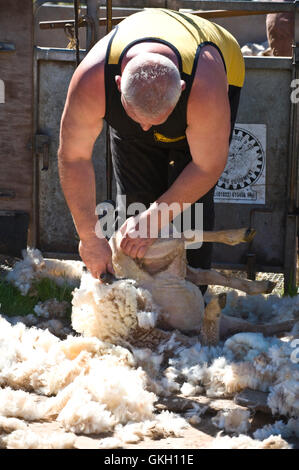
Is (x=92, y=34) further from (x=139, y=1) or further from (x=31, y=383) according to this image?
(x=31, y=383)

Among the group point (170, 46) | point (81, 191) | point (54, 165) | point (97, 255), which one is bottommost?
point (97, 255)

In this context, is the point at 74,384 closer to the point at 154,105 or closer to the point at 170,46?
the point at 154,105

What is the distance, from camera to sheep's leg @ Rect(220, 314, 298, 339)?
397 cm

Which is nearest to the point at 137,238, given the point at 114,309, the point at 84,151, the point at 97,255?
the point at 97,255

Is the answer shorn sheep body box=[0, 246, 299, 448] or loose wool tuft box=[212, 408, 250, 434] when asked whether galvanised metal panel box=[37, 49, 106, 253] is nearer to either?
shorn sheep body box=[0, 246, 299, 448]

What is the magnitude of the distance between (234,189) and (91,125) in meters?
1.66

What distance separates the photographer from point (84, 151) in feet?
12.5

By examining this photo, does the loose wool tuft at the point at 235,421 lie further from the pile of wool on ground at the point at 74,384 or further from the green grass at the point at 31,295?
the green grass at the point at 31,295

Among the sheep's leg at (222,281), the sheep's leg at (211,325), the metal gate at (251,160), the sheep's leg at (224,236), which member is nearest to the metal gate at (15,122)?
the metal gate at (251,160)

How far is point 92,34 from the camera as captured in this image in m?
5.05

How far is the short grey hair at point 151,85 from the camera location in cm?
325

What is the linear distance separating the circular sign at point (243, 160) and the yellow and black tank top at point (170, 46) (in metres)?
1.09

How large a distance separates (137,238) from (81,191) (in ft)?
1.23

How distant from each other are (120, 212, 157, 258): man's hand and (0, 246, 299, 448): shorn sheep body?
0.18 m
